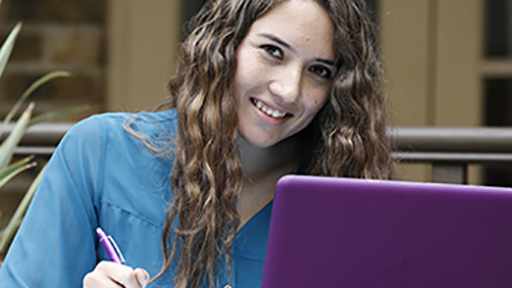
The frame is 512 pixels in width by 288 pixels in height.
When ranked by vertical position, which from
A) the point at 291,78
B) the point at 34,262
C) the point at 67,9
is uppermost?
the point at 67,9

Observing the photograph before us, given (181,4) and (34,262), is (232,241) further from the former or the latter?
(181,4)

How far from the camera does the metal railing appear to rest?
1772mm

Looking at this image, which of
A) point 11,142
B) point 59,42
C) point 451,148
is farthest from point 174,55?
point 451,148

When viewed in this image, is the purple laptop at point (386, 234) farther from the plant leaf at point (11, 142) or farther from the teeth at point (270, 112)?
the plant leaf at point (11, 142)

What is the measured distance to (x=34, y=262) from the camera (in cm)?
131

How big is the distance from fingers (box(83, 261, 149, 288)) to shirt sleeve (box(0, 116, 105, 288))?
23 centimetres

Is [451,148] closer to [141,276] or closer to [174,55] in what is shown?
[141,276]

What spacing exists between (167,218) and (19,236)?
0.25m

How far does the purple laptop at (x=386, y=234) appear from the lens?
858 millimetres

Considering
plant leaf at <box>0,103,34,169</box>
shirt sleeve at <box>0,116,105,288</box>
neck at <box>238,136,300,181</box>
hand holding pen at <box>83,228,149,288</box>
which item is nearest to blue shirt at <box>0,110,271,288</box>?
shirt sleeve at <box>0,116,105,288</box>

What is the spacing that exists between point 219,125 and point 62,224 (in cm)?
31

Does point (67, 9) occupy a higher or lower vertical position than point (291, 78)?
higher

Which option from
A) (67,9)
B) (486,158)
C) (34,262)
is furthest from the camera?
(67,9)

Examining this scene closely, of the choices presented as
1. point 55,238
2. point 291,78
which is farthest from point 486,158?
point 55,238
